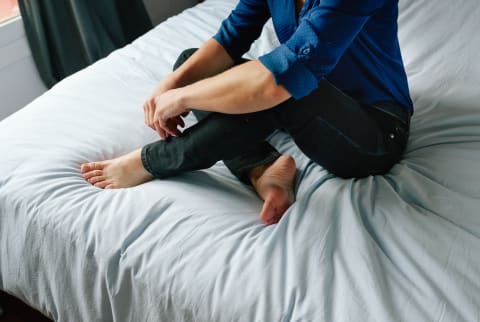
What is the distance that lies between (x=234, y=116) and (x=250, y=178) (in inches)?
7.2

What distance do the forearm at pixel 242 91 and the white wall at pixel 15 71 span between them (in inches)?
46.6

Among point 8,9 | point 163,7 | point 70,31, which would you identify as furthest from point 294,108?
point 163,7

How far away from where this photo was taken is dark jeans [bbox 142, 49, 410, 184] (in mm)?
833

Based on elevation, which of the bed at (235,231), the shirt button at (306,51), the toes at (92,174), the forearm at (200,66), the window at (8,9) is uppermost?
the window at (8,9)

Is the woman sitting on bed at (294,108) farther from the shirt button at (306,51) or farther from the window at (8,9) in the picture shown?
the window at (8,9)

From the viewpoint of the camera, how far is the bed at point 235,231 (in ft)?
2.34

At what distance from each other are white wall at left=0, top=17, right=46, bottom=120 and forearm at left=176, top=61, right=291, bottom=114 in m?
1.18

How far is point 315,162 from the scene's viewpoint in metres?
0.95

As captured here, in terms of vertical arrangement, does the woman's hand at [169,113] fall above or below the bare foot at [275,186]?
above

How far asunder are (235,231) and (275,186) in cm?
13

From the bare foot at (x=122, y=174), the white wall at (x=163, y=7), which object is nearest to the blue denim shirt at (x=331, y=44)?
the bare foot at (x=122, y=174)

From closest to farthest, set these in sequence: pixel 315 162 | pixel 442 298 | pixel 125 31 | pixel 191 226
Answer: pixel 442 298, pixel 191 226, pixel 315 162, pixel 125 31

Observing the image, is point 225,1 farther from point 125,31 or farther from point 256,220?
point 256,220

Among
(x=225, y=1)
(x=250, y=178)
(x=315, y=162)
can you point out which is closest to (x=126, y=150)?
(x=250, y=178)
